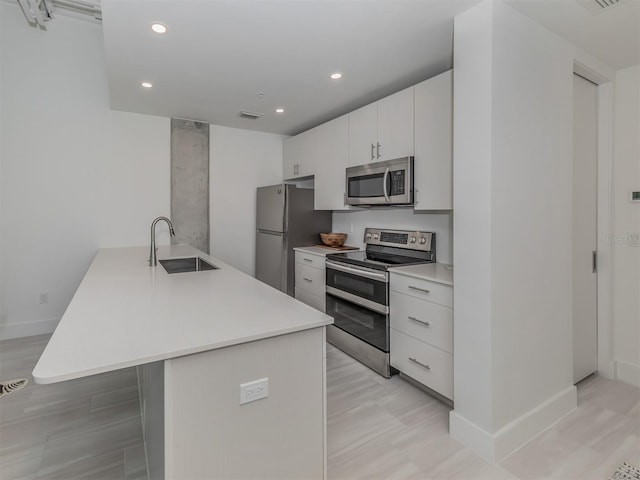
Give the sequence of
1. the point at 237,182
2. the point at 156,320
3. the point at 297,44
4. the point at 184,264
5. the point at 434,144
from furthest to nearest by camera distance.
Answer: the point at 237,182 < the point at 184,264 < the point at 434,144 < the point at 297,44 < the point at 156,320

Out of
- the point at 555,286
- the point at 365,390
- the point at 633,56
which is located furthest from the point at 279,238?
the point at 633,56

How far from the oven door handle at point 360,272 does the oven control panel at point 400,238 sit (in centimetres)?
58

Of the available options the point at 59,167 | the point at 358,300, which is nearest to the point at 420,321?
the point at 358,300

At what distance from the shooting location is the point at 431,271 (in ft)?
8.08

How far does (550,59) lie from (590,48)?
49 centimetres

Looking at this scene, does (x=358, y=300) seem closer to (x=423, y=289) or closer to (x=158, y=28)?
(x=423, y=289)

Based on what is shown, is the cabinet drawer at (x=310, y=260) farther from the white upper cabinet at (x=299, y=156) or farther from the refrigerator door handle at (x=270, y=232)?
the white upper cabinet at (x=299, y=156)

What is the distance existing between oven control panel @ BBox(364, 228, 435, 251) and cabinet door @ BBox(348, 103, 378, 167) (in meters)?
0.74

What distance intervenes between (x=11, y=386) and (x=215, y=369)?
243 centimetres

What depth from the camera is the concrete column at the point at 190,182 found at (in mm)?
3955

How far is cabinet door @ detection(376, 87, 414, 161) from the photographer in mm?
2625

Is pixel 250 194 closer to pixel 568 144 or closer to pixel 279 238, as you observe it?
pixel 279 238

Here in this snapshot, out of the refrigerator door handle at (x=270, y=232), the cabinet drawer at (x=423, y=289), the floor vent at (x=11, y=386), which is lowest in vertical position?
the floor vent at (x=11, y=386)

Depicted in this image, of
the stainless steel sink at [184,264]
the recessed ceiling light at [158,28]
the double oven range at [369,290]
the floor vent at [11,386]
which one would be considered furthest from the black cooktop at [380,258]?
the floor vent at [11,386]
